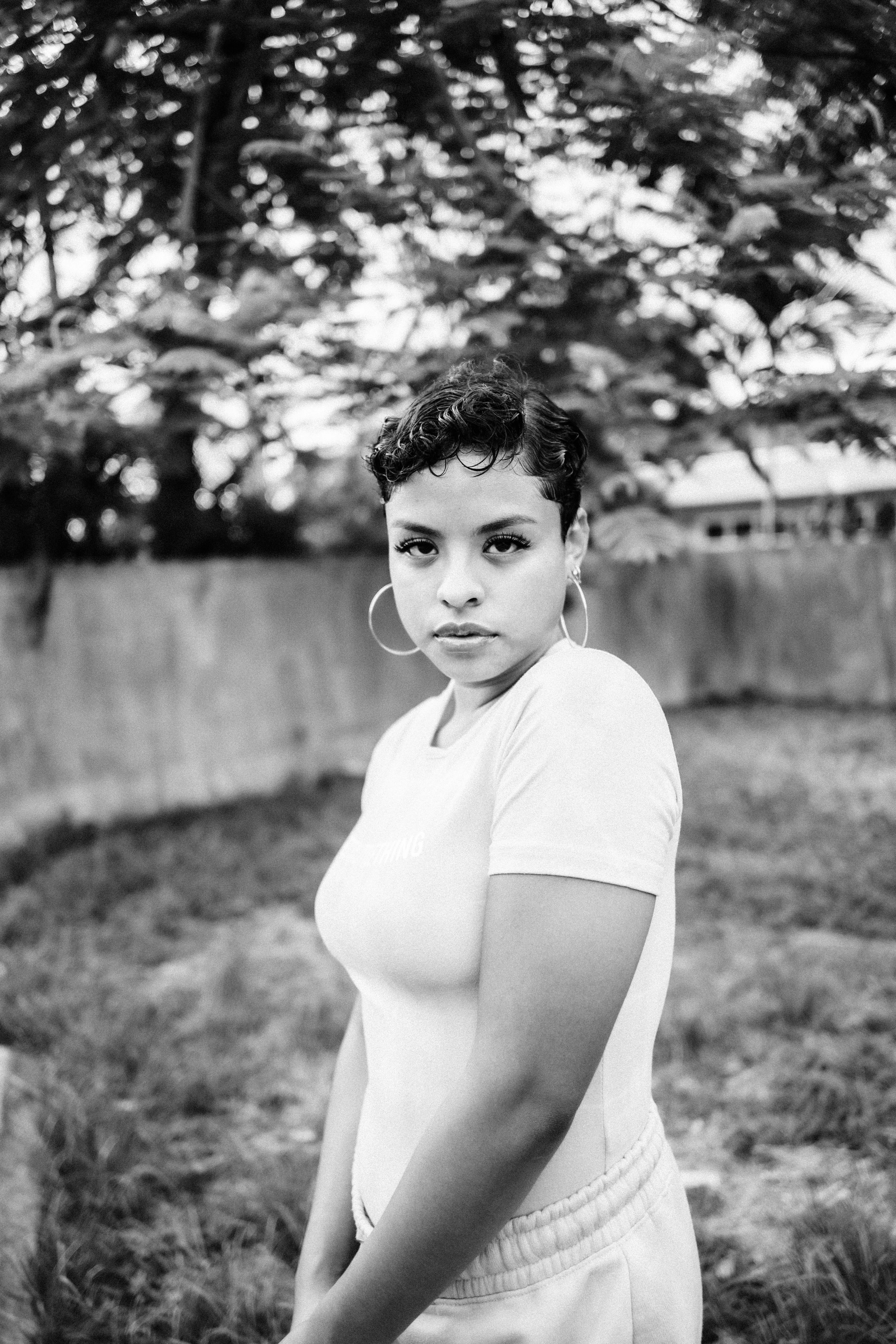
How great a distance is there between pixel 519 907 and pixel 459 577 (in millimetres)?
362

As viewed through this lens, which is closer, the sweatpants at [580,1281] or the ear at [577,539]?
the sweatpants at [580,1281]

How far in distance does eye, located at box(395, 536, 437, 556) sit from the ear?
0.51ft

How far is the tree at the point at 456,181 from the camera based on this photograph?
187 cm

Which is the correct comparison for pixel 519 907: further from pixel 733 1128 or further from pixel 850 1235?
pixel 733 1128

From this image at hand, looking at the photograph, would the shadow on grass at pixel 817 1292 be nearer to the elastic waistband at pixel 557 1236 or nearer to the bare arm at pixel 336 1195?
the bare arm at pixel 336 1195

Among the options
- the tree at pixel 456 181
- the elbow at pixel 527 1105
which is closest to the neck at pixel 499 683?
the elbow at pixel 527 1105

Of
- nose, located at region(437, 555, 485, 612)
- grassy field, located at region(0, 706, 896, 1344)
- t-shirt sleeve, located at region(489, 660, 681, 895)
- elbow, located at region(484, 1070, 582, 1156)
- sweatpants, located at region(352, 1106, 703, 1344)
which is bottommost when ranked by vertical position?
grassy field, located at region(0, 706, 896, 1344)

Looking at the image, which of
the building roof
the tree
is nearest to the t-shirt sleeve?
the tree

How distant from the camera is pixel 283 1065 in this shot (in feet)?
10.8

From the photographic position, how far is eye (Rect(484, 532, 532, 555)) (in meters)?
1.13

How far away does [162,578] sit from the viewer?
7.37 m

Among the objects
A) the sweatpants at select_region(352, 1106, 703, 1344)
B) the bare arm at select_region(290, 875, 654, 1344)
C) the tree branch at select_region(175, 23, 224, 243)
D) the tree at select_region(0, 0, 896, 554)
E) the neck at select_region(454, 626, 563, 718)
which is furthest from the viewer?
the tree branch at select_region(175, 23, 224, 243)

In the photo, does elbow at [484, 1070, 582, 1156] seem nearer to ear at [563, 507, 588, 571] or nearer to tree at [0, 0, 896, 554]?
ear at [563, 507, 588, 571]

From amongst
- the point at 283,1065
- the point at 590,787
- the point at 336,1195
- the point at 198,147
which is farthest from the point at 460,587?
the point at 283,1065
